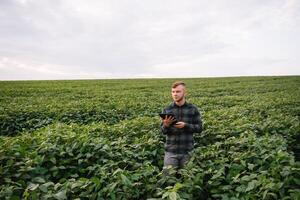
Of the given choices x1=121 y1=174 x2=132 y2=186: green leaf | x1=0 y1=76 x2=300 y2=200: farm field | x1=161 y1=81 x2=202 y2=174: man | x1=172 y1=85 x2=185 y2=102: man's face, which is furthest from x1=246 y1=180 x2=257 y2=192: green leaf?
x1=172 y1=85 x2=185 y2=102: man's face

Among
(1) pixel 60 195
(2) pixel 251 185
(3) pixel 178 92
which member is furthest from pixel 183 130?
(1) pixel 60 195

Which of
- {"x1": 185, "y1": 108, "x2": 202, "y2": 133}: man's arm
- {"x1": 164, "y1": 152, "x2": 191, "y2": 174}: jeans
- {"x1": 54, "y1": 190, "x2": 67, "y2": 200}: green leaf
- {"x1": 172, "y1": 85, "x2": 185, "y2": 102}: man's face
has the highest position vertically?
{"x1": 172, "y1": 85, "x2": 185, "y2": 102}: man's face

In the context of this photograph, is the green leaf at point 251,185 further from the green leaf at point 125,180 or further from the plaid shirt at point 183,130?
the plaid shirt at point 183,130

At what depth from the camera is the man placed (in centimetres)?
512

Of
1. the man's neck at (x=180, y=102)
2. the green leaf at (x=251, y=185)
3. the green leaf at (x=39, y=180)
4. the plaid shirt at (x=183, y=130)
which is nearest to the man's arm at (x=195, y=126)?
the plaid shirt at (x=183, y=130)

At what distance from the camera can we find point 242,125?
7469mm

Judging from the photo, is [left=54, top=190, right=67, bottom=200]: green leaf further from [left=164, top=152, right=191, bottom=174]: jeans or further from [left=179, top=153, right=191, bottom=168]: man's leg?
[left=179, top=153, right=191, bottom=168]: man's leg

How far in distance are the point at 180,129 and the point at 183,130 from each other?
2.1 inches

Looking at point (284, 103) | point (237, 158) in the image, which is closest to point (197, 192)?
point (237, 158)

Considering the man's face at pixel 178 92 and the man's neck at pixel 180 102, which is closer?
the man's face at pixel 178 92

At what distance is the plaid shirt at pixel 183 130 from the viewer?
17.1 feet

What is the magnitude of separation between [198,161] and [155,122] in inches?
134

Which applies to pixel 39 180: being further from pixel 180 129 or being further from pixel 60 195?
pixel 180 129

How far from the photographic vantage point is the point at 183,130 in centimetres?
520
